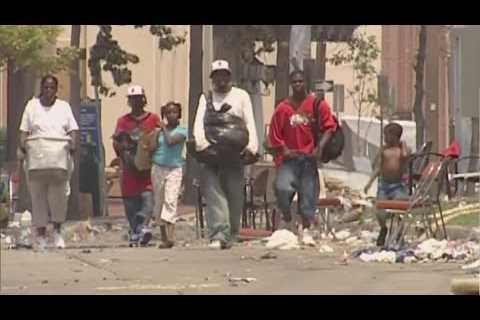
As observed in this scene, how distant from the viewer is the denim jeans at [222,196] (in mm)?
12727

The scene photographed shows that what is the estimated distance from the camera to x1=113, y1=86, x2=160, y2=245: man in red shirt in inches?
531

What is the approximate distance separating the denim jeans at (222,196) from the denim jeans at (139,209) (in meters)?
0.82

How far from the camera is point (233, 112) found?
1278 cm

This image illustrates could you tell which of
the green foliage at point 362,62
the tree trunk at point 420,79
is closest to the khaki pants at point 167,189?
the tree trunk at point 420,79

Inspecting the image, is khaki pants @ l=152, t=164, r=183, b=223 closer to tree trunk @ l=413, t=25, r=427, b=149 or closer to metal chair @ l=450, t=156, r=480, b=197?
metal chair @ l=450, t=156, r=480, b=197

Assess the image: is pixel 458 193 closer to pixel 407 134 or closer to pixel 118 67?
pixel 118 67

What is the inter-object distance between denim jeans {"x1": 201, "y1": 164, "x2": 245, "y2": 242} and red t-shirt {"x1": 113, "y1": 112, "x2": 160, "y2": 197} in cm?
87

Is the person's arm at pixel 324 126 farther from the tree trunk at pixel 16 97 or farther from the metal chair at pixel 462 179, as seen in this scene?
the tree trunk at pixel 16 97

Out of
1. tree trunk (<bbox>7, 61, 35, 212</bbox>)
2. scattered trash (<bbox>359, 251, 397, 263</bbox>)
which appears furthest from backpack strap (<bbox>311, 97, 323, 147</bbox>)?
tree trunk (<bbox>7, 61, 35, 212</bbox>)

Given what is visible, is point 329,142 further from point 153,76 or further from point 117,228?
point 153,76

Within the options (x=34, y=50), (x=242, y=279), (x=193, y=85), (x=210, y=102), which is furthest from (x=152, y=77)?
(x=242, y=279)

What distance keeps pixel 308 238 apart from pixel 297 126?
105 cm

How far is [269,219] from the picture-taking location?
636 inches

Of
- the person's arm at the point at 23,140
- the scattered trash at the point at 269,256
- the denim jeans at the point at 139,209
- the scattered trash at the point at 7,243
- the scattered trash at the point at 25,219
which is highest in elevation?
the person's arm at the point at 23,140
